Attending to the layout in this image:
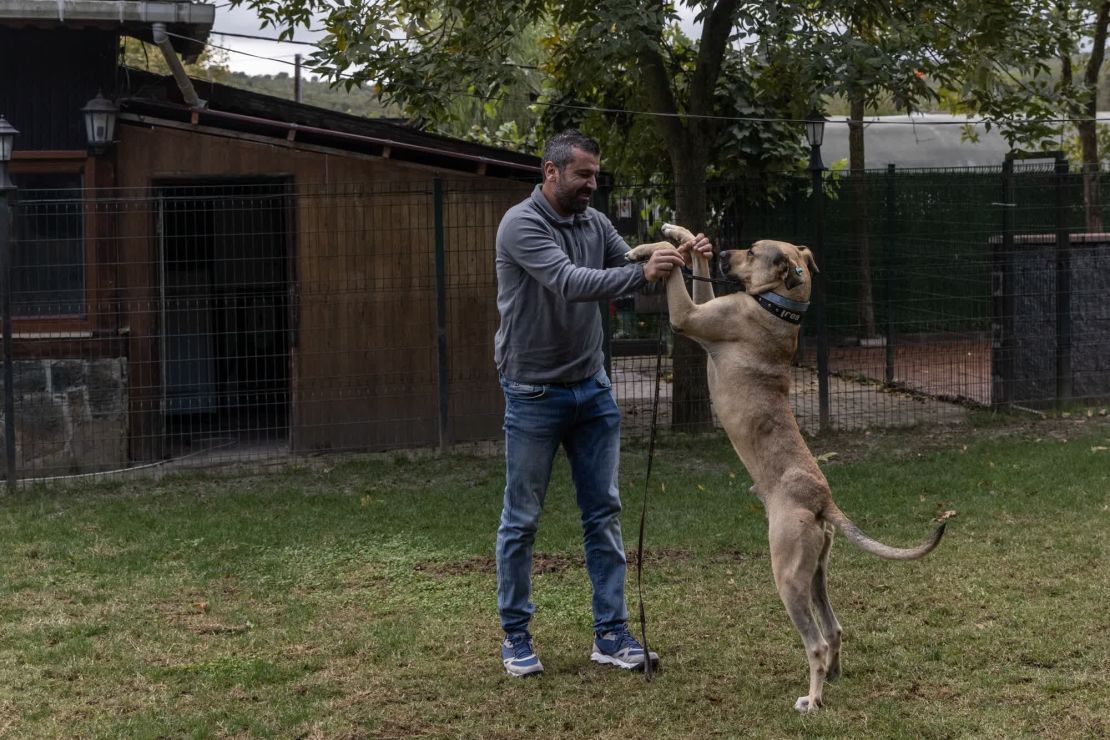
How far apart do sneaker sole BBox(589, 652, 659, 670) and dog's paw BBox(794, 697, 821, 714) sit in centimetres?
72

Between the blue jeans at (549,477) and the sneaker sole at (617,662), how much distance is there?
12 cm

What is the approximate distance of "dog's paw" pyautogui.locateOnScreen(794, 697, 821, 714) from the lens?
4762 mm

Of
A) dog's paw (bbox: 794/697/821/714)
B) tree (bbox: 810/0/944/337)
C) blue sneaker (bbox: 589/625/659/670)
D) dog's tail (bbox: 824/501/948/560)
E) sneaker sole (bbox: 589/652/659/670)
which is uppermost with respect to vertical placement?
tree (bbox: 810/0/944/337)

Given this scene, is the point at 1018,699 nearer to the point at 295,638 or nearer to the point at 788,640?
the point at 788,640

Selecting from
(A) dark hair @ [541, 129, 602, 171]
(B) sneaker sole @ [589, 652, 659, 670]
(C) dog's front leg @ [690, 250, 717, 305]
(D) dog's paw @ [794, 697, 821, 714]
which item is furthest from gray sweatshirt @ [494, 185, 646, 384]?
(D) dog's paw @ [794, 697, 821, 714]

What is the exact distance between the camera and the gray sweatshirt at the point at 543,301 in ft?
16.6

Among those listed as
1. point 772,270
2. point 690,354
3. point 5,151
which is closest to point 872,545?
point 772,270

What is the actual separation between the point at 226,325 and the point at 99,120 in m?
2.21

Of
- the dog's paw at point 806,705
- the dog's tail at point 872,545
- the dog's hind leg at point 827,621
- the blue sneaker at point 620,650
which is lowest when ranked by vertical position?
the dog's paw at point 806,705

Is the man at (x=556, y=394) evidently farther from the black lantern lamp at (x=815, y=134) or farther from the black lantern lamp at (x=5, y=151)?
the black lantern lamp at (x=815, y=134)

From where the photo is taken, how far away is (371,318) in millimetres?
11344

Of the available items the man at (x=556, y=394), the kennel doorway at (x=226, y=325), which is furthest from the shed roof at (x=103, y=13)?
the man at (x=556, y=394)

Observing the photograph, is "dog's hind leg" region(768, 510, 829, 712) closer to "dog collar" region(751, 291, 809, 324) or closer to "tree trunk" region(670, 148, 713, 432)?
"dog collar" region(751, 291, 809, 324)

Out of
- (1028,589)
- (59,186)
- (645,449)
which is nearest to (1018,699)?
(1028,589)
